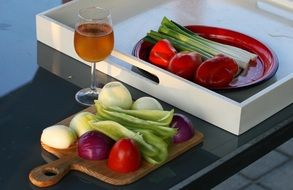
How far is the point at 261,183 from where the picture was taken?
292cm

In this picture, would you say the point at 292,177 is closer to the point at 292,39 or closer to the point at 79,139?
the point at 292,39

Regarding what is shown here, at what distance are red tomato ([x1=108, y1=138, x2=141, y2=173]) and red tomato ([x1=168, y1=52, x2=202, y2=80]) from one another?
0.37 meters

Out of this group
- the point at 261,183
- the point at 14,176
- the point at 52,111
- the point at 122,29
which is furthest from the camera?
the point at 261,183

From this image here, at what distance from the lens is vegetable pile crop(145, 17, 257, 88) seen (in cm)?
181

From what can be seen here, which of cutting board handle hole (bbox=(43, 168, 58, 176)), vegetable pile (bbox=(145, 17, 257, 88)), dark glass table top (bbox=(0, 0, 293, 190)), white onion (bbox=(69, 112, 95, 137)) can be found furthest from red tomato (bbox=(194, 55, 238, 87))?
cutting board handle hole (bbox=(43, 168, 58, 176))

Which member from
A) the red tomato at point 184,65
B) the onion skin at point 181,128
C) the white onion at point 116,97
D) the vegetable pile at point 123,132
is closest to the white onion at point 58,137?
the vegetable pile at point 123,132

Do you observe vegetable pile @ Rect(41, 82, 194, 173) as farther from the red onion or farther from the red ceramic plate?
the red ceramic plate

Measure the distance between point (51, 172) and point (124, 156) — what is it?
0.15m

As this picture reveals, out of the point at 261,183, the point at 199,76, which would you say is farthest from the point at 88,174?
the point at 261,183

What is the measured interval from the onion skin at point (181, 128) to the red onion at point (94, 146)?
0.48 feet

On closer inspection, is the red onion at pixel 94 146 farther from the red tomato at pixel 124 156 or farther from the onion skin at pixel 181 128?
the onion skin at pixel 181 128

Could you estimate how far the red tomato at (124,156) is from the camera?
149 cm

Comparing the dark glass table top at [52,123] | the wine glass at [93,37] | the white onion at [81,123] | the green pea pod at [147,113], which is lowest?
the dark glass table top at [52,123]

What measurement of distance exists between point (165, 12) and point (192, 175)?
2.52ft
